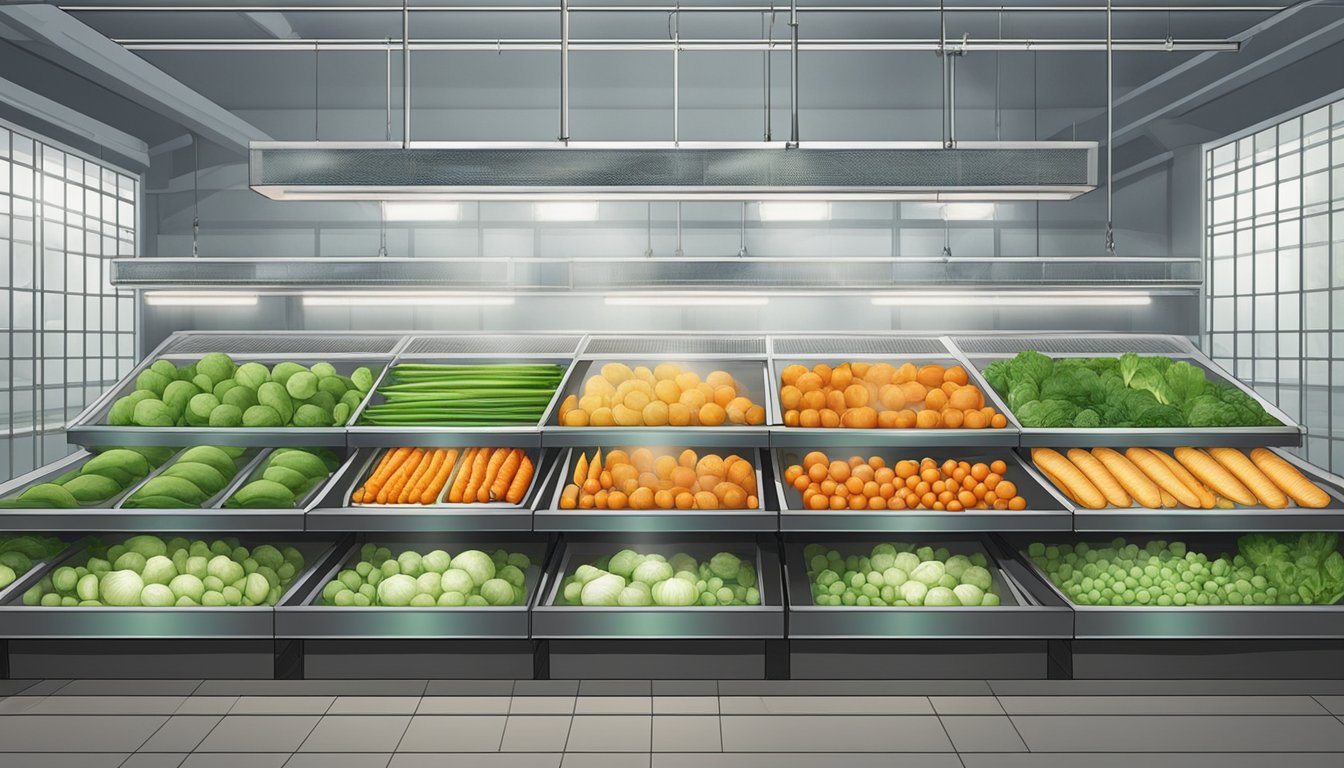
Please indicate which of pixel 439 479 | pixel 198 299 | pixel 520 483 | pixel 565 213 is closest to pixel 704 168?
pixel 520 483

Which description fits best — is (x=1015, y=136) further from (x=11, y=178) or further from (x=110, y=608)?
(x=11, y=178)

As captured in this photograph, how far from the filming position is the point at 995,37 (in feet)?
19.7

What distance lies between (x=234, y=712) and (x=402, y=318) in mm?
2889

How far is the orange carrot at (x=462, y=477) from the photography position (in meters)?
4.02

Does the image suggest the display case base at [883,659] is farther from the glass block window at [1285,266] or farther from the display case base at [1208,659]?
the glass block window at [1285,266]

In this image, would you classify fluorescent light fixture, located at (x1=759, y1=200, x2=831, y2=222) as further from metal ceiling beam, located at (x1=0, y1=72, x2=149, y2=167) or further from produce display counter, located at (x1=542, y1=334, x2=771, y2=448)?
metal ceiling beam, located at (x1=0, y1=72, x2=149, y2=167)

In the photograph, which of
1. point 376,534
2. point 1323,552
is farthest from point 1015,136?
point 376,534

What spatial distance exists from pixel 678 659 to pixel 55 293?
5133 mm

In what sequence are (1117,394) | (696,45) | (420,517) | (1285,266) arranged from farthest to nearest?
1. (1285,266)
2. (696,45)
3. (1117,394)
4. (420,517)

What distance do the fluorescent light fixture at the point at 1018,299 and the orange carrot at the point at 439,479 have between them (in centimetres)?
269

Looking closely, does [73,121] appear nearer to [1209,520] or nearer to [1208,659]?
[1209,520]

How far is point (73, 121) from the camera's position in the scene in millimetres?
5535

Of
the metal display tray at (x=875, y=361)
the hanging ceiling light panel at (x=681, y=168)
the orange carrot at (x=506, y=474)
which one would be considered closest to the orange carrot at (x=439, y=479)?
the orange carrot at (x=506, y=474)

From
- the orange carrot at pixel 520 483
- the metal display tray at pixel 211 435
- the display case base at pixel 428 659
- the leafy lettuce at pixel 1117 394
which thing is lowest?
the display case base at pixel 428 659
